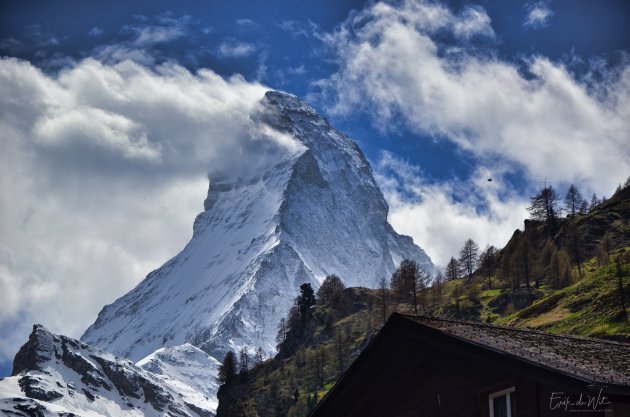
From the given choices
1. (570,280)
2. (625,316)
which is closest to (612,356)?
(625,316)

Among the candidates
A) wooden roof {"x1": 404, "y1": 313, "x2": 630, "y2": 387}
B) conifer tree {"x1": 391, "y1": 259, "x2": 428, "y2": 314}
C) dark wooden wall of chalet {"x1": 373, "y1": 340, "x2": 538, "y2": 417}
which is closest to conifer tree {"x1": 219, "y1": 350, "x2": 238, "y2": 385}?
conifer tree {"x1": 391, "y1": 259, "x2": 428, "y2": 314}

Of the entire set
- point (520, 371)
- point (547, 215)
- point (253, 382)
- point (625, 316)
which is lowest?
point (520, 371)

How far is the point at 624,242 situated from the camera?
171 meters

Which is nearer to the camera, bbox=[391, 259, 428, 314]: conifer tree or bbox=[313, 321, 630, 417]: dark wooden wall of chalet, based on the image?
bbox=[313, 321, 630, 417]: dark wooden wall of chalet

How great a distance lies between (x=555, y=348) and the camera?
1434 cm

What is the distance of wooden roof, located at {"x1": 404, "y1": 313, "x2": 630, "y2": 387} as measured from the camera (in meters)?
12.7

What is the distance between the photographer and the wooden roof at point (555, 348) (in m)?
12.7

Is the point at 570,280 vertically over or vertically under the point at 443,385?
over

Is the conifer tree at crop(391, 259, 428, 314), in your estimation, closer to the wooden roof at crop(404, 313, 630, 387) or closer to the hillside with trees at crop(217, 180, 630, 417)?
the hillside with trees at crop(217, 180, 630, 417)

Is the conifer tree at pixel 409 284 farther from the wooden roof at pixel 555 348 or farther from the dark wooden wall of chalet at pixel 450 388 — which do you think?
the wooden roof at pixel 555 348

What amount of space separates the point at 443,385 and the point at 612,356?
9.16 feet

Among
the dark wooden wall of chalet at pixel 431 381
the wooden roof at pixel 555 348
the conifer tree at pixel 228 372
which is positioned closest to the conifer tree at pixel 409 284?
the conifer tree at pixel 228 372

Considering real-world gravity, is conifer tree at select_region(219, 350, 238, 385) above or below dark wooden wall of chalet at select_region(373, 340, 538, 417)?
above

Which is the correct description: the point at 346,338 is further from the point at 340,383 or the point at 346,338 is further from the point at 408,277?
the point at 340,383
